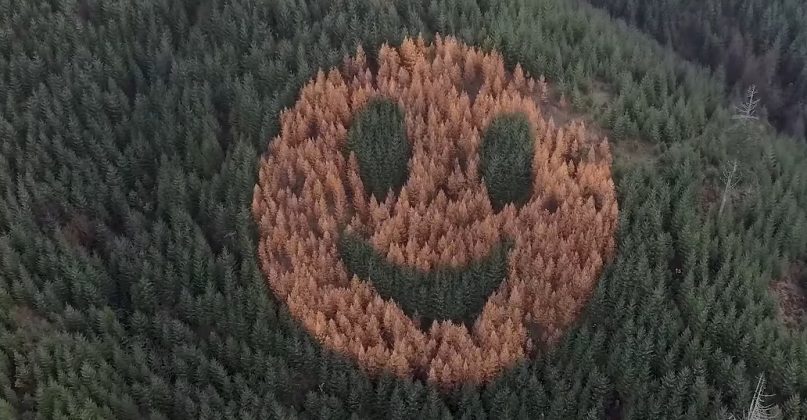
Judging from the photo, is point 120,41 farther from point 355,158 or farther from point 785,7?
point 785,7

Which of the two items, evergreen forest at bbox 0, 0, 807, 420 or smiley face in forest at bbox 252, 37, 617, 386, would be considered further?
smiley face in forest at bbox 252, 37, 617, 386

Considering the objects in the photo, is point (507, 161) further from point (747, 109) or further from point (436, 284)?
point (747, 109)

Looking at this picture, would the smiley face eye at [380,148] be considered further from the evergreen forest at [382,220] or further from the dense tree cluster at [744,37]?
the dense tree cluster at [744,37]

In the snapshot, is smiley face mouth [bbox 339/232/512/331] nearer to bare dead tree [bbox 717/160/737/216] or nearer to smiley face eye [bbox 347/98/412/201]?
smiley face eye [bbox 347/98/412/201]

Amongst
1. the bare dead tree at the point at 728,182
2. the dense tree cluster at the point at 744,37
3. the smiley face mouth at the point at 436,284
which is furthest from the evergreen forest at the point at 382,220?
the dense tree cluster at the point at 744,37

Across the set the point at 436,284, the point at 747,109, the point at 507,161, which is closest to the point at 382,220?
the point at 436,284

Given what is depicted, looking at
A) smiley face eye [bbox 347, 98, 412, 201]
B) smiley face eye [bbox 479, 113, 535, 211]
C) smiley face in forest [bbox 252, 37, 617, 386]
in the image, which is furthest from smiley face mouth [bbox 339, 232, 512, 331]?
smiley face eye [bbox 347, 98, 412, 201]
